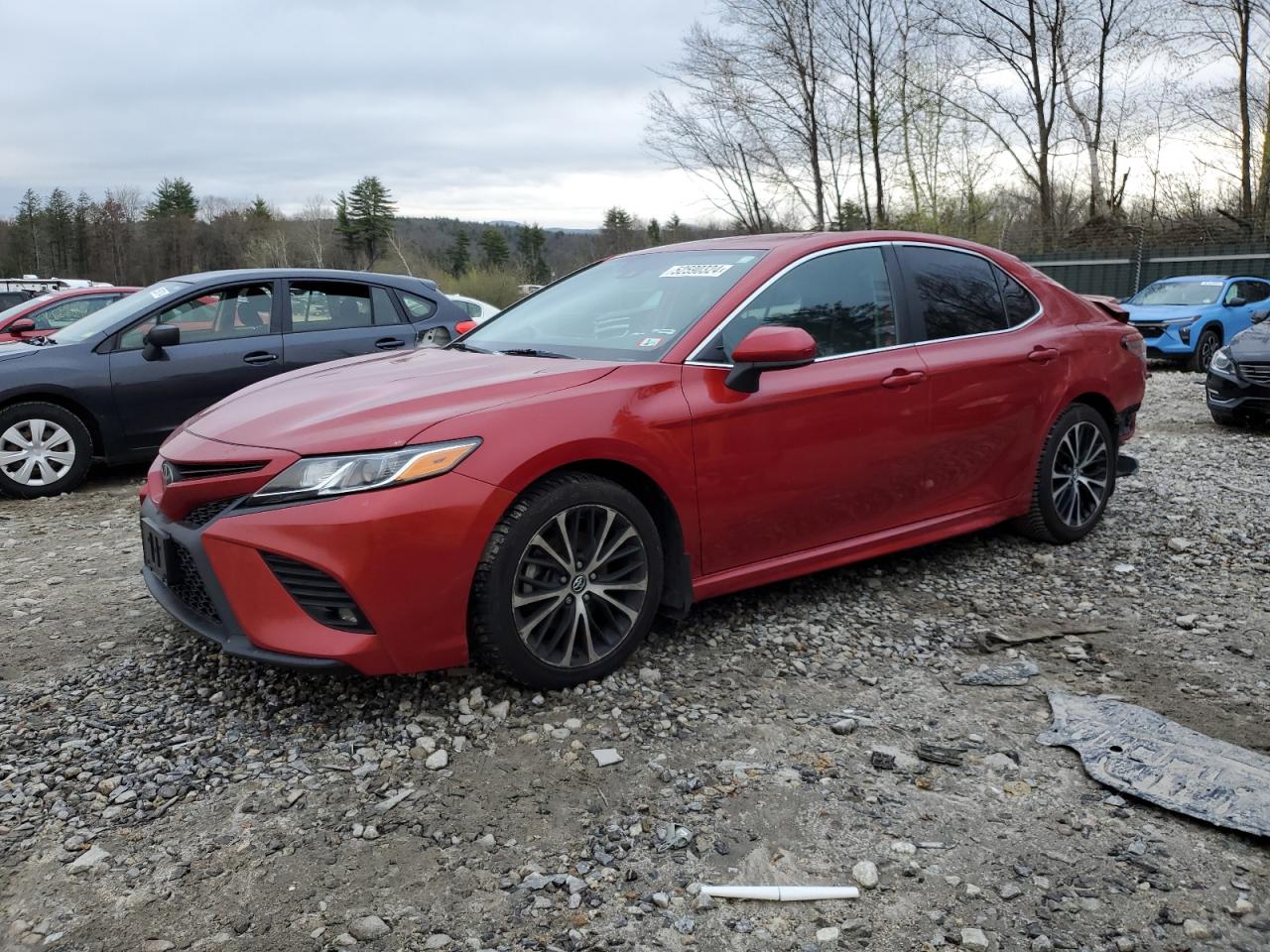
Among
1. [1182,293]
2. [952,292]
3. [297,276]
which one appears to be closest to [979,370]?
[952,292]

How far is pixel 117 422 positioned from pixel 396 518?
17.1ft

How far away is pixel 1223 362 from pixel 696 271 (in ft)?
24.3

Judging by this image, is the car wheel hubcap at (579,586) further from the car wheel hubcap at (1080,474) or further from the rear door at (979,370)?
the car wheel hubcap at (1080,474)

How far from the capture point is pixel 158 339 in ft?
24.1

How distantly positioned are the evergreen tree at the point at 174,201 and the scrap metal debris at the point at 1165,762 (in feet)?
379

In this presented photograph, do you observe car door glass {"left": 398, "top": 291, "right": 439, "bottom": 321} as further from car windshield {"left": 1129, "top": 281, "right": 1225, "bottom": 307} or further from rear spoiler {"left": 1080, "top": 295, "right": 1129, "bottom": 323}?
car windshield {"left": 1129, "top": 281, "right": 1225, "bottom": 307}

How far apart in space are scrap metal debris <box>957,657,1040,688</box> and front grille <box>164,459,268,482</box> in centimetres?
258

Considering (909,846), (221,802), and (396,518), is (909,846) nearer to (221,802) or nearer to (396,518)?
(396,518)

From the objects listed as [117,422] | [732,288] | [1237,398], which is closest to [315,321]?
[117,422]

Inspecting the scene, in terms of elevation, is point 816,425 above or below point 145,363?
below

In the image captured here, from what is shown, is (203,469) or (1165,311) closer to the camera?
(203,469)

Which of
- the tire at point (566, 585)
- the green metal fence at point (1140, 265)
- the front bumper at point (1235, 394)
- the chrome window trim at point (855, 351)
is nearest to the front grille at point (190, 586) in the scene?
the tire at point (566, 585)

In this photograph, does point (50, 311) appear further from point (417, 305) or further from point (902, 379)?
point (902, 379)

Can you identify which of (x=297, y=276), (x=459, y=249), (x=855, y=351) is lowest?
(x=855, y=351)
